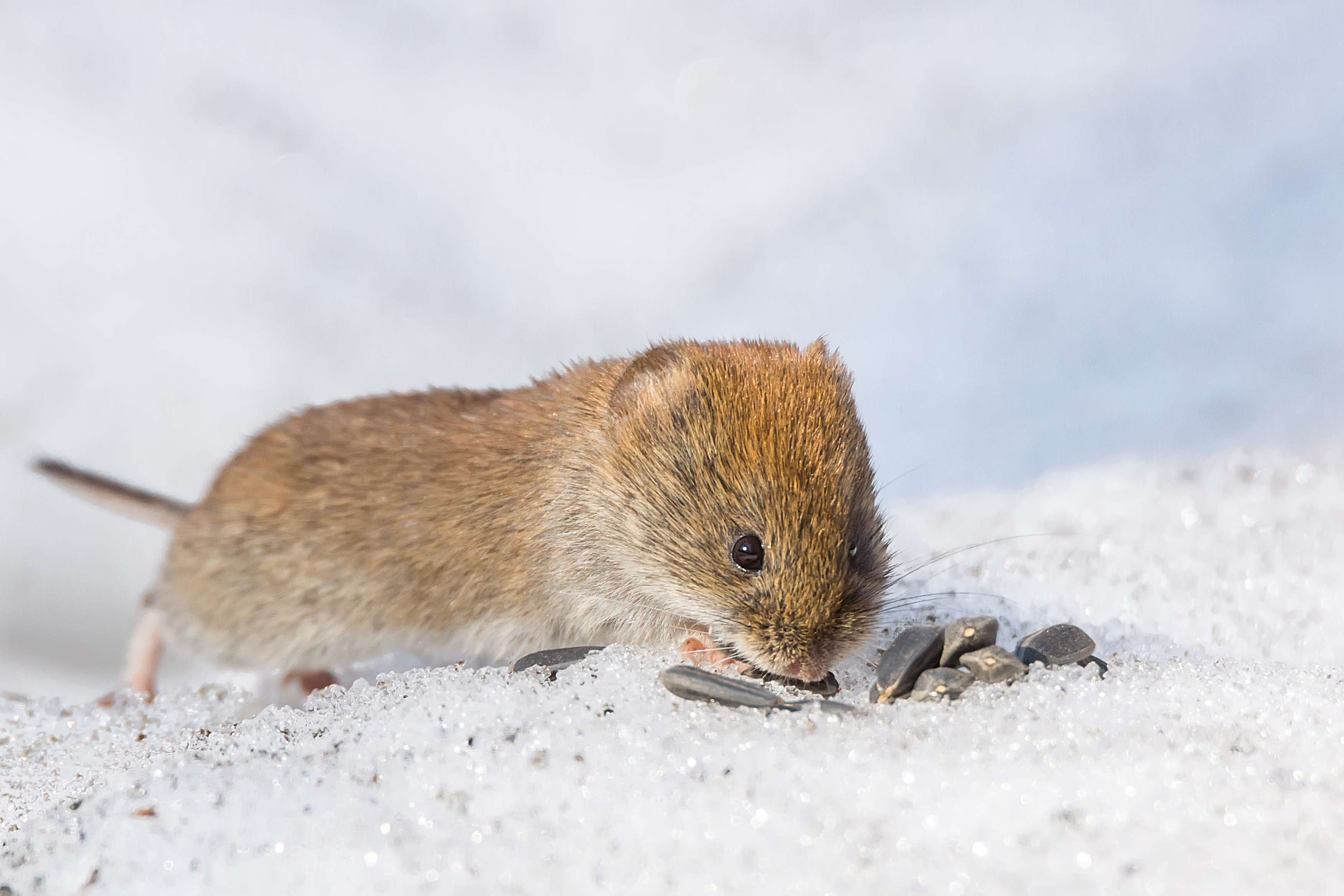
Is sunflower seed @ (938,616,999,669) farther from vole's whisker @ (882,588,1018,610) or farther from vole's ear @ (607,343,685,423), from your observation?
vole's ear @ (607,343,685,423)

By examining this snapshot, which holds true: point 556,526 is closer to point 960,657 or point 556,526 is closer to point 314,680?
point 960,657

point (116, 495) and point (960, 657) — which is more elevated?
point (116, 495)

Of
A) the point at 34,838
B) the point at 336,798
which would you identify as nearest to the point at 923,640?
the point at 336,798

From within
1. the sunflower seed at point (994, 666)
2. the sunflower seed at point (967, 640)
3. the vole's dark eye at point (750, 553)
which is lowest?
the sunflower seed at point (994, 666)

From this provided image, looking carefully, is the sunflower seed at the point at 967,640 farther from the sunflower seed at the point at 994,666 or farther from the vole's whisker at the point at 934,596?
the vole's whisker at the point at 934,596

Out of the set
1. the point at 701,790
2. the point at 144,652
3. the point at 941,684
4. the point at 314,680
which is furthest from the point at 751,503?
the point at 144,652

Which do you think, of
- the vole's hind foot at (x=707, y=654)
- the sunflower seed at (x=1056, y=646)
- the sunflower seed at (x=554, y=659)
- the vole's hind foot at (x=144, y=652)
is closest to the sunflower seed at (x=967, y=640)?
the sunflower seed at (x=1056, y=646)
